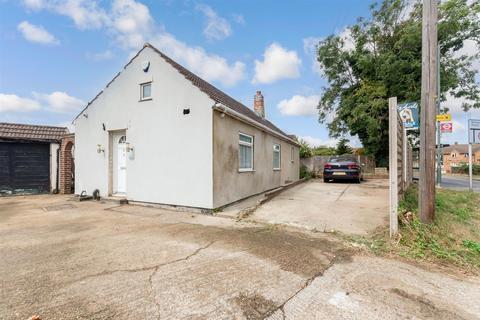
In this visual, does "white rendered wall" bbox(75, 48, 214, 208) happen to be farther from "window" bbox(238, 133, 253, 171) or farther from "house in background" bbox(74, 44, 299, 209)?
"window" bbox(238, 133, 253, 171)

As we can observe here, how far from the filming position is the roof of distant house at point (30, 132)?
1030cm

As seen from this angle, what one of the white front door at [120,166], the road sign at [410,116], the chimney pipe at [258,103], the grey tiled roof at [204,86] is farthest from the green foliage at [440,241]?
the chimney pipe at [258,103]

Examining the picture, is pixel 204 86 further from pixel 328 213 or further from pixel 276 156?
pixel 328 213

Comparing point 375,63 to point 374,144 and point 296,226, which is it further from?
point 296,226

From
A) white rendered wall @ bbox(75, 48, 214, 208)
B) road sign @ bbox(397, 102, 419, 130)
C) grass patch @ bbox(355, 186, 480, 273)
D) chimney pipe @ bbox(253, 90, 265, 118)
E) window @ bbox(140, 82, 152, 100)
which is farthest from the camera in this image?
chimney pipe @ bbox(253, 90, 265, 118)

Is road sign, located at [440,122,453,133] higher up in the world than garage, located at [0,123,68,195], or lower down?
higher up

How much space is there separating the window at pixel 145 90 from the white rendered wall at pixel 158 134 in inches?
5.8

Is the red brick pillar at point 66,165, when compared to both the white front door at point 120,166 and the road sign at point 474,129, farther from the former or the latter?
the road sign at point 474,129

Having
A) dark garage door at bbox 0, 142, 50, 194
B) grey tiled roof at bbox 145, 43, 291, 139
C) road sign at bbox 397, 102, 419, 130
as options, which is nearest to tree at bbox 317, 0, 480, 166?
road sign at bbox 397, 102, 419, 130

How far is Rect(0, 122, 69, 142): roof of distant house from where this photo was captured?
10.3 metres

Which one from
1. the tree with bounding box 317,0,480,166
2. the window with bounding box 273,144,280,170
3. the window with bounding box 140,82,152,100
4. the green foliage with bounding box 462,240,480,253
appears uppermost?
the tree with bounding box 317,0,480,166

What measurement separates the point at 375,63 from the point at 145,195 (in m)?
19.6

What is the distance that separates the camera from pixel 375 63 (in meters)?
18.5

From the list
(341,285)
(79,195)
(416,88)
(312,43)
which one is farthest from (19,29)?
(416,88)
